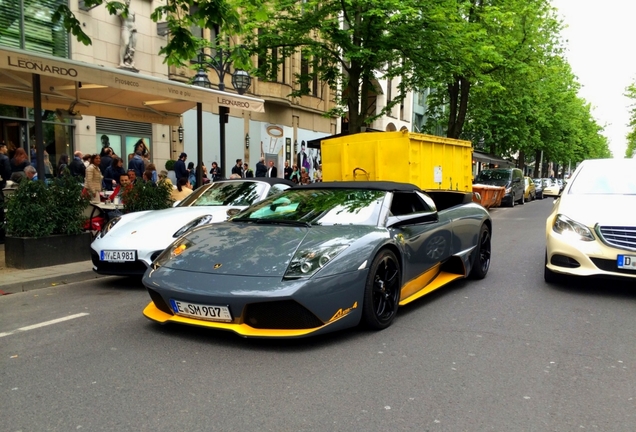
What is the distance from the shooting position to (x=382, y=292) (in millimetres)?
4566

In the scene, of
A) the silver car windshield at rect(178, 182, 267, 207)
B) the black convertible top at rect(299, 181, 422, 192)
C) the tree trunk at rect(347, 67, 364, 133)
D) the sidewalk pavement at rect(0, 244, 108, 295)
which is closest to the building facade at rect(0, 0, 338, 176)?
the silver car windshield at rect(178, 182, 267, 207)

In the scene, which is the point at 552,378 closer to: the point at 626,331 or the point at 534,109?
the point at 626,331

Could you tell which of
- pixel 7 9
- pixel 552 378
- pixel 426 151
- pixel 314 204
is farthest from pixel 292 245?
pixel 7 9

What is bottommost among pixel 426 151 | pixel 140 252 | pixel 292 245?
pixel 140 252

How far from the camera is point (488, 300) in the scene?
5.86m

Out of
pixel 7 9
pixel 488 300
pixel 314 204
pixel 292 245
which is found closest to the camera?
pixel 292 245

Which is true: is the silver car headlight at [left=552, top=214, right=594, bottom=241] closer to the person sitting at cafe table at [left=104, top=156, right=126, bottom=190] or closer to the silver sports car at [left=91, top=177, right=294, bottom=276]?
the silver sports car at [left=91, top=177, right=294, bottom=276]

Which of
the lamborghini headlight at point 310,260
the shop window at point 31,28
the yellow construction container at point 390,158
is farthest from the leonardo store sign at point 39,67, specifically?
the shop window at point 31,28

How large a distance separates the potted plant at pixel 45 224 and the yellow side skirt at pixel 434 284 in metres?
5.24

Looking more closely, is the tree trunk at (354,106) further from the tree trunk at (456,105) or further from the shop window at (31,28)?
the shop window at (31,28)

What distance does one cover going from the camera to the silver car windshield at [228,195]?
7.51 metres

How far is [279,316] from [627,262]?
3.98 m

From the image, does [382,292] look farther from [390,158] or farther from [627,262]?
[390,158]

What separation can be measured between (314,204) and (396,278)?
1.08m
